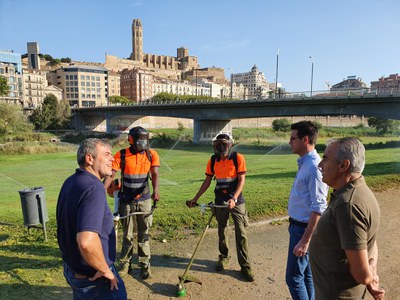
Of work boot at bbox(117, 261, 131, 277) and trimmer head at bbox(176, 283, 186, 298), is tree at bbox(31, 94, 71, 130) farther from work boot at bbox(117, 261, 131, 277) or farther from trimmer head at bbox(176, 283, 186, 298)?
trimmer head at bbox(176, 283, 186, 298)

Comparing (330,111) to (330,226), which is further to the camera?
(330,111)

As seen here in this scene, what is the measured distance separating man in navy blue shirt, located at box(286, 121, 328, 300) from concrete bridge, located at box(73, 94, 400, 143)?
33.3m

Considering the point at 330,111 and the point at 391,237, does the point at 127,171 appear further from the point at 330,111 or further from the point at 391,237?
the point at 330,111

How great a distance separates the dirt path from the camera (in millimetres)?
4316

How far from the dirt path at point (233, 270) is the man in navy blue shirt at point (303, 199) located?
872 mm

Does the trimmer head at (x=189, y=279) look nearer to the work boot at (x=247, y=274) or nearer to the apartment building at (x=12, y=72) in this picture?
the work boot at (x=247, y=274)

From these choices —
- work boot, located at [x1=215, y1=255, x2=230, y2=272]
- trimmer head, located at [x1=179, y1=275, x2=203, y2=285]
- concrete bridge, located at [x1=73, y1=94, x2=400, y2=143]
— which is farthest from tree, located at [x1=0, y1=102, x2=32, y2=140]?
trimmer head, located at [x1=179, y1=275, x2=203, y2=285]

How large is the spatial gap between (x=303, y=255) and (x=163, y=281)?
2257 mm

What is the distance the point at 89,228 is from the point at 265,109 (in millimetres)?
42428

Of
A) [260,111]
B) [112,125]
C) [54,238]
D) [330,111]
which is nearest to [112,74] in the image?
[112,125]

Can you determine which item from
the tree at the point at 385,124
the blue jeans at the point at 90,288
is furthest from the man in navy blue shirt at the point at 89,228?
the tree at the point at 385,124

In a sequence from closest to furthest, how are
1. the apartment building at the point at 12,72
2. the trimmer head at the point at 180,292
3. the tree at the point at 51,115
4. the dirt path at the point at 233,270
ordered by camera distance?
the trimmer head at the point at 180,292, the dirt path at the point at 233,270, the tree at the point at 51,115, the apartment building at the point at 12,72

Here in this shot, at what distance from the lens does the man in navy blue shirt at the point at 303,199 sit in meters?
3.38

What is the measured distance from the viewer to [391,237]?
624 centimetres
